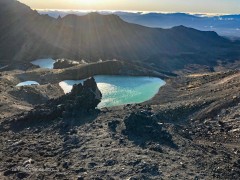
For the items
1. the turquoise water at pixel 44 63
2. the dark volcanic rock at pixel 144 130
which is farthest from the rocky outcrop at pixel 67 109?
the turquoise water at pixel 44 63

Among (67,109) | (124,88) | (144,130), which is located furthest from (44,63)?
(144,130)

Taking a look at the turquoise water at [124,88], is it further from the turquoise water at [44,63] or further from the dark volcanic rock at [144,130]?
the turquoise water at [44,63]

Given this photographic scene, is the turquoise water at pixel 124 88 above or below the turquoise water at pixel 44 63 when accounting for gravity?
above

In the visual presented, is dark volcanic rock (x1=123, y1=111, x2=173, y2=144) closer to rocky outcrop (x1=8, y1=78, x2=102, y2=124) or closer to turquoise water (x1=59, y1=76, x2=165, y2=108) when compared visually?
rocky outcrop (x1=8, y1=78, x2=102, y2=124)

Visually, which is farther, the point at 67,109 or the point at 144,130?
the point at 67,109

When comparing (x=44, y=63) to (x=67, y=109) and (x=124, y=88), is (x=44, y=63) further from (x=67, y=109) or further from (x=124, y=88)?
(x=67, y=109)

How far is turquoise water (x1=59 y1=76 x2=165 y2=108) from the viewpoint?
5697 cm

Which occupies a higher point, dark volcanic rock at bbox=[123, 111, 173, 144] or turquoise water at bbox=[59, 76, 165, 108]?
dark volcanic rock at bbox=[123, 111, 173, 144]

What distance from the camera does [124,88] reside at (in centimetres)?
6488

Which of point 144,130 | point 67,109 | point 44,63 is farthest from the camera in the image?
point 44,63

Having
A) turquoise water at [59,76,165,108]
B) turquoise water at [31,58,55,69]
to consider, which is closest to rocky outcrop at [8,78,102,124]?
turquoise water at [59,76,165,108]

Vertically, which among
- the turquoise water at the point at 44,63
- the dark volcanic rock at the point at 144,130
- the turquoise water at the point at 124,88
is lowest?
the turquoise water at the point at 44,63

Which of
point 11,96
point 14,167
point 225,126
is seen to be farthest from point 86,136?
point 11,96

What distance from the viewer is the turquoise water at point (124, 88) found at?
56969mm
